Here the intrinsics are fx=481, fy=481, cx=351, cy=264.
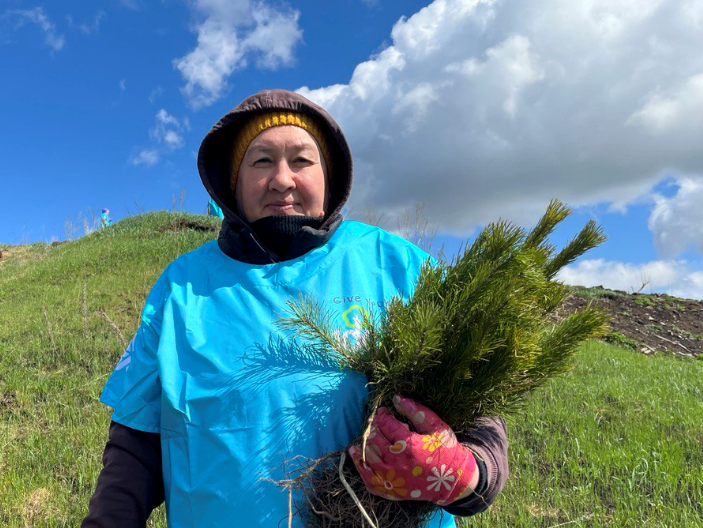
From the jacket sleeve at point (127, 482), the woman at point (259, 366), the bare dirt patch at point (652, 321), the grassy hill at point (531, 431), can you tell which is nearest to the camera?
the woman at point (259, 366)

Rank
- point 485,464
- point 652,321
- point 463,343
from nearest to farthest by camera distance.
A: point 463,343 → point 485,464 → point 652,321

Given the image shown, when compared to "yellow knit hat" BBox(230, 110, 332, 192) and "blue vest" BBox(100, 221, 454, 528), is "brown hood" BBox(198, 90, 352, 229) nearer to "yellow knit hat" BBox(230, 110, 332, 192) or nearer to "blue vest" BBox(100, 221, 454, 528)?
"yellow knit hat" BBox(230, 110, 332, 192)

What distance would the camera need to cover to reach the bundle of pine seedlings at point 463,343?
3.34 feet

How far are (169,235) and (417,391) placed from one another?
11.9 metres

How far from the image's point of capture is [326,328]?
4.10 ft

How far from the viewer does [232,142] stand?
1.93 m

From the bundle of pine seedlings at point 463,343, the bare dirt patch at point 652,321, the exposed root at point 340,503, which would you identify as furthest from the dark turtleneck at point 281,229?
the bare dirt patch at point 652,321

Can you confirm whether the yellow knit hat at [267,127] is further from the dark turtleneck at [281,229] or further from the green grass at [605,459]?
the green grass at [605,459]

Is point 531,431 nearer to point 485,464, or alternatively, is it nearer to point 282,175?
point 485,464

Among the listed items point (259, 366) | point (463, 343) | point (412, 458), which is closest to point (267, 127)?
point (259, 366)

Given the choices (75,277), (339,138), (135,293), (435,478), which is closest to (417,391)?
(435,478)

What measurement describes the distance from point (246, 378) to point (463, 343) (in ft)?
2.14

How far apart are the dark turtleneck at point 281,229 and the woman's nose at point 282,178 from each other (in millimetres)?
103

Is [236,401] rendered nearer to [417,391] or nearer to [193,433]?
[193,433]
